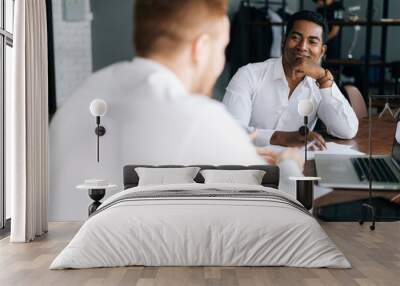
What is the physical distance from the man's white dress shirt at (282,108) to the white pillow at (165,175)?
2.96ft

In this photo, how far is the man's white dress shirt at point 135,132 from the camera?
703cm

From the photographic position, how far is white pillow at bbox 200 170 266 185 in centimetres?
665

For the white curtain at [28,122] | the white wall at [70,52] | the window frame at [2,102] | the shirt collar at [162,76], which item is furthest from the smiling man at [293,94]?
the window frame at [2,102]

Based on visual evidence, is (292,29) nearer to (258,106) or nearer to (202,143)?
(258,106)

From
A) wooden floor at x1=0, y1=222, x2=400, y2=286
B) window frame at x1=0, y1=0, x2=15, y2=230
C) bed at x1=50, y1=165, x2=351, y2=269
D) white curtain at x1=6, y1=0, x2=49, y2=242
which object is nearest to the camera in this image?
wooden floor at x1=0, y1=222, x2=400, y2=286

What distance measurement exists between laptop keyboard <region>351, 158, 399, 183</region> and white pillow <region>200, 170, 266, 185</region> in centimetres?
125

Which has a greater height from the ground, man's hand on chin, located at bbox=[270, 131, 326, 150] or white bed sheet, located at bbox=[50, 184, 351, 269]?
man's hand on chin, located at bbox=[270, 131, 326, 150]

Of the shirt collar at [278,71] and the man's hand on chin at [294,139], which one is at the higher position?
the shirt collar at [278,71]

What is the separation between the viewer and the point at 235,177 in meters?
6.67

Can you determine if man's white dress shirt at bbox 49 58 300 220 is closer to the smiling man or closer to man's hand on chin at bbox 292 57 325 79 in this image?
the smiling man

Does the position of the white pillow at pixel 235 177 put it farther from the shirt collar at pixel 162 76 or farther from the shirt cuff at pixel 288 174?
the shirt collar at pixel 162 76

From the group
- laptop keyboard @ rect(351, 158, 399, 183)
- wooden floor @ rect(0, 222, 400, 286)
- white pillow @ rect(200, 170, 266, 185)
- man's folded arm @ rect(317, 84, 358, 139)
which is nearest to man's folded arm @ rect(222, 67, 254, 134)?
white pillow @ rect(200, 170, 266, 185)

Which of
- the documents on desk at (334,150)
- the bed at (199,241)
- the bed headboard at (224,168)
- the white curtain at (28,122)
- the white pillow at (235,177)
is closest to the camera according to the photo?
the bed at (199,241)

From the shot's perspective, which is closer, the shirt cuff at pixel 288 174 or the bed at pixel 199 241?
the bed at pixel 199 241
